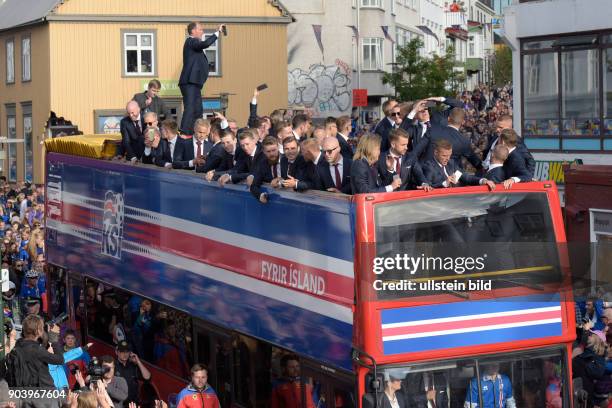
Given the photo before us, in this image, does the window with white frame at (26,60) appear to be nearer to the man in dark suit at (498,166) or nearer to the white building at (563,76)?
the white building at (563,76)

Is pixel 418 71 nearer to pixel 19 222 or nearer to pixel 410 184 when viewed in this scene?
pixel 19 222

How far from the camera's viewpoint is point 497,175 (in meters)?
12.1

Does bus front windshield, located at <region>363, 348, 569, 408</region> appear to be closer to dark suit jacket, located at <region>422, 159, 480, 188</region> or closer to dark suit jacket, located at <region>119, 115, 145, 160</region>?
dark suit jacket, located at <region>422, 159, 480, 188</region>

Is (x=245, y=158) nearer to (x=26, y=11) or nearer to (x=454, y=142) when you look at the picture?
(x=454, y=142)

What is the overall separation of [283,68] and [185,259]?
1277 inches

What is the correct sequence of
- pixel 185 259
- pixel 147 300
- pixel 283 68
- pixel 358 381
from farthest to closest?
pixel 283 68, pixel 147 300, pixel 185 259, pixel 358 381

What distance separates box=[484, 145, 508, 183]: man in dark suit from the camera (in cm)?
1207

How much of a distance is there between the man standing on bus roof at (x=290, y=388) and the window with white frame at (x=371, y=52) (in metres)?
48.5

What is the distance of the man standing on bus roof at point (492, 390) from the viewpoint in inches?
433

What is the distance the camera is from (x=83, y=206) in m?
18.4

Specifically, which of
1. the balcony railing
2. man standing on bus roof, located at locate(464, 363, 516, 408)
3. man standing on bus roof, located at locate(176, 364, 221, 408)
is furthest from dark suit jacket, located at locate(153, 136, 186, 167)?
the balcony railing

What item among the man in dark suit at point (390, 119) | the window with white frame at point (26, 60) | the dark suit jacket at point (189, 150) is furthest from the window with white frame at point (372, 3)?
the man in dark suit at point (390, 119)

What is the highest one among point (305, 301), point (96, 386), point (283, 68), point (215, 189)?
point (283, 68)

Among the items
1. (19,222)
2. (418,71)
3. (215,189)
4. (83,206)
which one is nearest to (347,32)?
(418,71)
